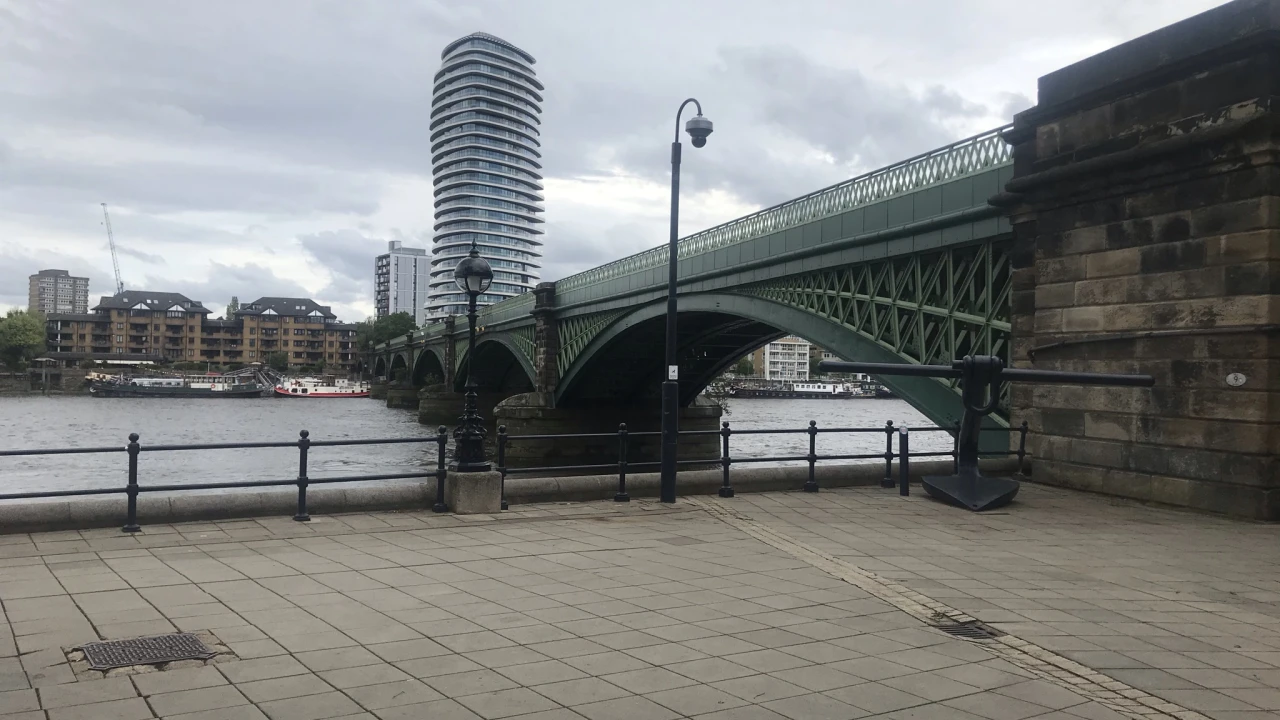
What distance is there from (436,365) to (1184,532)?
86.3m

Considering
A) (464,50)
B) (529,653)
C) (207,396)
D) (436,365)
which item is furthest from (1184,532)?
(464,50)

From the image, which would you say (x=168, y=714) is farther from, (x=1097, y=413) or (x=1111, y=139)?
(x=1111, y=139)

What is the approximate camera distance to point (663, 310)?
31750 mm

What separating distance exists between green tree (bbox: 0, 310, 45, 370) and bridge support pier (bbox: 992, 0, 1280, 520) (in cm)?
15909

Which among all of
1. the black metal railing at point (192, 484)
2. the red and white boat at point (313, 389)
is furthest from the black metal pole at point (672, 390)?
the red and white boat at point (313, 389)

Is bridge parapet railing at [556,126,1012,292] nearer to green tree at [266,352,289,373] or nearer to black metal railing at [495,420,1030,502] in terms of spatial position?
black metal railing at [495,420,1030,502]

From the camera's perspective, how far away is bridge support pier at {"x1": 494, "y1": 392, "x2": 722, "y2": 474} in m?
42.9

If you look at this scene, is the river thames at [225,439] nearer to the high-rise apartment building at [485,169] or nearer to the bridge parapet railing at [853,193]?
the bridge parapet railing at [853,193]

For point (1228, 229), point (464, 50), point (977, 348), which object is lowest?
point (977, 348)

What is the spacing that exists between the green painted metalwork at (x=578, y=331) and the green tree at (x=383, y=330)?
112979 mm

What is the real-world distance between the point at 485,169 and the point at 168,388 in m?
83.8

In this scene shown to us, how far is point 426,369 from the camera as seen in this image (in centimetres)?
9588

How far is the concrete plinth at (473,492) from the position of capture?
11203mm

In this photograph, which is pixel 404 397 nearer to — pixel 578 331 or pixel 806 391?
pixel 578 331
